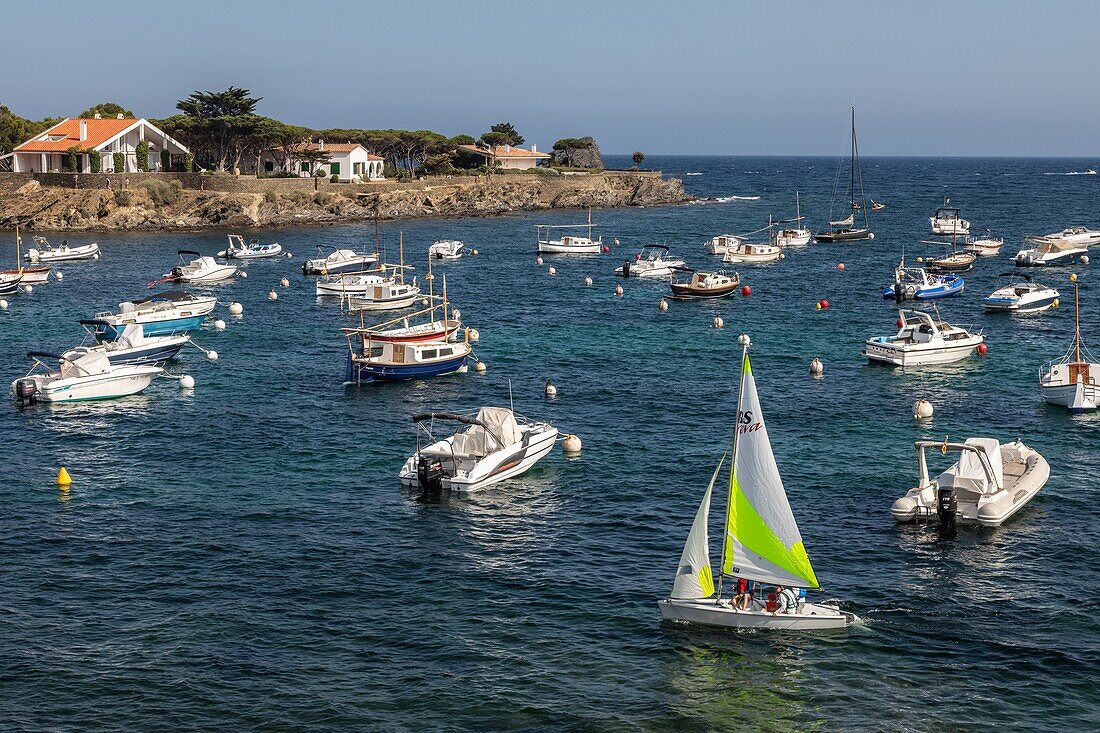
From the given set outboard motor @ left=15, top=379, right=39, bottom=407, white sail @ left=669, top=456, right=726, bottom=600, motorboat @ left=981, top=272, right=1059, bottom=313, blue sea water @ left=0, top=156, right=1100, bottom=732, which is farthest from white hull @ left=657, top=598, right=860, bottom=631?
motorboat @ left=981, top=272, right=1059, bottom=313

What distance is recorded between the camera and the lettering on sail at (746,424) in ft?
109

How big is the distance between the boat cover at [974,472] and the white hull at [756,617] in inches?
423

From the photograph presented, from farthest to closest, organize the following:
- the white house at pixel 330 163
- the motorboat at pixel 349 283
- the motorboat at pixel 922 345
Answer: the white house at pixel 330 163, the motorboat at pixel 349 283, the motorboat at pixel 922 345

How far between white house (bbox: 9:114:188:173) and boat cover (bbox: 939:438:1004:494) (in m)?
133

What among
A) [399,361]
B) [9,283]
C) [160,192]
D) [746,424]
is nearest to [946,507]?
[746,424]

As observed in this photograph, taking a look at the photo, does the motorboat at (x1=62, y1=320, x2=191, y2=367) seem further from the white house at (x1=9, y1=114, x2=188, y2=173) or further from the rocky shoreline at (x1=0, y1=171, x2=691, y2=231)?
the white house at (x1=9, y1=114, x2=188, y2=173)

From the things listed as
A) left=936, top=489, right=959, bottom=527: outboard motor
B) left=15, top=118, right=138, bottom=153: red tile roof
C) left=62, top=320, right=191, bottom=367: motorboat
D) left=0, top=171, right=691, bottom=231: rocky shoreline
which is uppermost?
left=15, top=118, right=138, bottom=153: red tile roof

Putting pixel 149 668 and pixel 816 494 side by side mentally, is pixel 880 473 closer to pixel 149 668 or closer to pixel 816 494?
pixel 816 494

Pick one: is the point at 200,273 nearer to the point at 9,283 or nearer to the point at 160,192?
the point at 9,283

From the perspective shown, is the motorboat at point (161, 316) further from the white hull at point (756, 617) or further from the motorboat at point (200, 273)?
the white hull at point (756, 617)

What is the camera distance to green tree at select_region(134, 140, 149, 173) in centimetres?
15425

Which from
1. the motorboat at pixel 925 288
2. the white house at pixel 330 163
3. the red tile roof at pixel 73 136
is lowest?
the motorboat at pixel 925 288

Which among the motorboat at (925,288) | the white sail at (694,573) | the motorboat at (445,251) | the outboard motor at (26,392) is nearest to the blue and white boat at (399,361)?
the outboard motor at (26,392)

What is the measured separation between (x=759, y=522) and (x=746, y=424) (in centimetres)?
298
